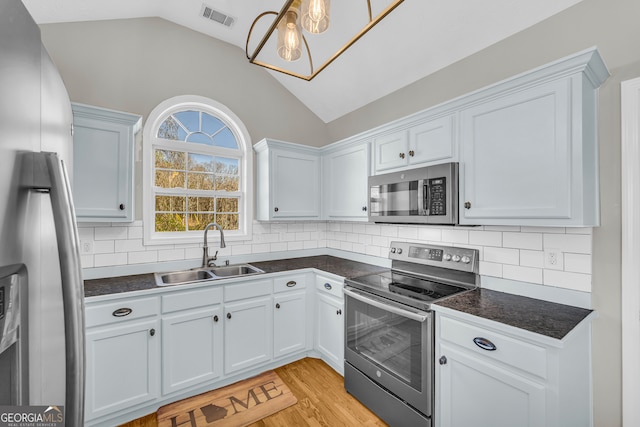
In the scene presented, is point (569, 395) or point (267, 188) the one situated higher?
point (267, 188)

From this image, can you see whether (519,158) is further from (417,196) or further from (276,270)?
(276,270)

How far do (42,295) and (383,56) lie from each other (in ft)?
9.32

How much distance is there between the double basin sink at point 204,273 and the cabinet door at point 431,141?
1712 millimetres

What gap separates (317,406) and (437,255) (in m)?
1.52

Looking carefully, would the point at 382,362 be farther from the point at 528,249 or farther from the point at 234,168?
the point at 234,168

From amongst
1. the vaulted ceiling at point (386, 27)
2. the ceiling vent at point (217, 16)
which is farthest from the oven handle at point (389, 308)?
the ceiling vent at point (217, 16)

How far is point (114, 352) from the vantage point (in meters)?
1.96

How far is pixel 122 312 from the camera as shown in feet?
6.49

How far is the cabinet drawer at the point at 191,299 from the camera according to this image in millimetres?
2152

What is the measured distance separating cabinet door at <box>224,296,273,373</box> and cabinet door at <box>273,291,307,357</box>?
2.7 inches

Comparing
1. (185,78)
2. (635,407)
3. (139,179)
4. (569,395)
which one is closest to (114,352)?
(139,179)

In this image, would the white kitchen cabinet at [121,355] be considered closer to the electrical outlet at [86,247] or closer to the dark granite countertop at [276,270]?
the dark granite countertop at [276,270]

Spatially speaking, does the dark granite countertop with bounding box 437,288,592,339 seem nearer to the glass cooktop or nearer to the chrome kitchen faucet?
the glass cooktop

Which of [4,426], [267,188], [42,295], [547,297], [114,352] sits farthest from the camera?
[267,188]
